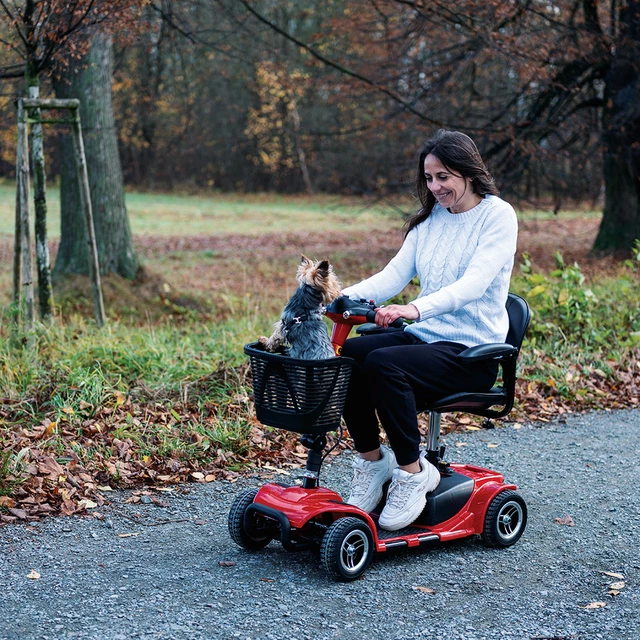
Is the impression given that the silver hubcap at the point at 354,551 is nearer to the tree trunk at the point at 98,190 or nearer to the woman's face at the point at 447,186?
the woman's face at the point at 447,186

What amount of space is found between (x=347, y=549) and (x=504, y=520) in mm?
909

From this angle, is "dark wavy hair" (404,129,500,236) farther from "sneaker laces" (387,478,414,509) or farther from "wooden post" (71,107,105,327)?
"wooden post" (71,107,105,327)

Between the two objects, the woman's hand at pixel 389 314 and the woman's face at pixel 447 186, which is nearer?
the woman's hand at pixel 389 314

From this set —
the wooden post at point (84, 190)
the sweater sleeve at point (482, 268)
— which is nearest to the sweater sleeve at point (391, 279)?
the sweater sleeve at point (482, 268)

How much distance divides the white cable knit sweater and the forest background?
1.71m

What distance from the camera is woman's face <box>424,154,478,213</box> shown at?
3976 millimetres

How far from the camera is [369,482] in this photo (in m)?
4.06

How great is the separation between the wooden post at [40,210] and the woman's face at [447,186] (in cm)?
444

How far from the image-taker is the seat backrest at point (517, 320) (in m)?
4.16

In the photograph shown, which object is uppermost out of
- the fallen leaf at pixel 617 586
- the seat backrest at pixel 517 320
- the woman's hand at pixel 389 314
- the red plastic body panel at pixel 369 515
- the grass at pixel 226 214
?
the woman's hand at pixel 389 314

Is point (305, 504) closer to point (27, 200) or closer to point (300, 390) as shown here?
point (300, 390)

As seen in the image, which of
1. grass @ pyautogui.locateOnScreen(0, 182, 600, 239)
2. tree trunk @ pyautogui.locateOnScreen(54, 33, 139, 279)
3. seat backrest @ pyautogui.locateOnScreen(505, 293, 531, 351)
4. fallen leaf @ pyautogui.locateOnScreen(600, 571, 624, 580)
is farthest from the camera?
grass @ pyautogui.locateOnScreen(0, 182, 600, 239)

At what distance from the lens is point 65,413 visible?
5559mm

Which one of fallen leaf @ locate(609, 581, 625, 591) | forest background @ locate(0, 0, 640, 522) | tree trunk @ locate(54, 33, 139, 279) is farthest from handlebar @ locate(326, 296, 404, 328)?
tree trunk @ locate(54, 33, 139, 279)
